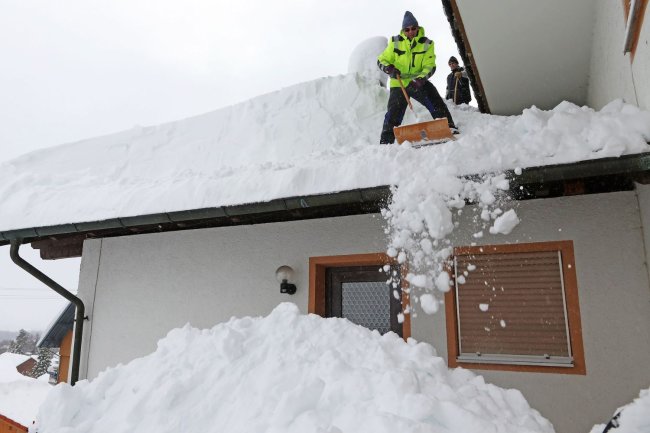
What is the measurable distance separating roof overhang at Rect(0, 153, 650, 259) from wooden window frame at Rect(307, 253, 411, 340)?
43 cm

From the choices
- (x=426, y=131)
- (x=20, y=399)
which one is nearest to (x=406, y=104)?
(x=426, y=131)

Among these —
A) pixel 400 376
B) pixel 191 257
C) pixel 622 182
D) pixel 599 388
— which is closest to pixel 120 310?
pixel 191 257

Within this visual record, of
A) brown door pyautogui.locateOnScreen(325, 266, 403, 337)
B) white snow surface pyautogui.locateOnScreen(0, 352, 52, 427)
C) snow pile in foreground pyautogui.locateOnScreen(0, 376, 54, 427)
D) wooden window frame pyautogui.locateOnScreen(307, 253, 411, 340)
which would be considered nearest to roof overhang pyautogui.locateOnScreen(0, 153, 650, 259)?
wooden window frame pyautogui.locateOnScreen(307, 253, 411, 340)

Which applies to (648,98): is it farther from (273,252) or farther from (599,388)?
(273,252)

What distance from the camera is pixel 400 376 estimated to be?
8.40 feet

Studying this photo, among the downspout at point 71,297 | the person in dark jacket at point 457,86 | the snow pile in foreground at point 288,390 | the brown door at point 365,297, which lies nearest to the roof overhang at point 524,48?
the person in dark jacket at point 457,86

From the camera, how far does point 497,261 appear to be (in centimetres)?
389

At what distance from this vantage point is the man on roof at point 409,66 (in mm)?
5281

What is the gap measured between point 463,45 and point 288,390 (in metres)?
4.32

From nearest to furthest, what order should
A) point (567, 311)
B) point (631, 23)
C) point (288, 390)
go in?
point (288, 390) → point (631, 23) → point (567, 311)

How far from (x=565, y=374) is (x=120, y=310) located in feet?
15.3

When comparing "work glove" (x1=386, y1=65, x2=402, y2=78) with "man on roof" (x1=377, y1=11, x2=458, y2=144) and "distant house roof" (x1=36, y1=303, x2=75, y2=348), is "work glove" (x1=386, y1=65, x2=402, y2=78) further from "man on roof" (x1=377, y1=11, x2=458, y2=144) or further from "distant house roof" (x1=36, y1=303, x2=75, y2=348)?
"distant house roof" (x1=36, y1=303, x2=75, y2=348)

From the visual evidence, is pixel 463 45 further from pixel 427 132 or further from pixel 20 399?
pixel 20 399

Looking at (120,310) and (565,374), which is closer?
(565,374)
